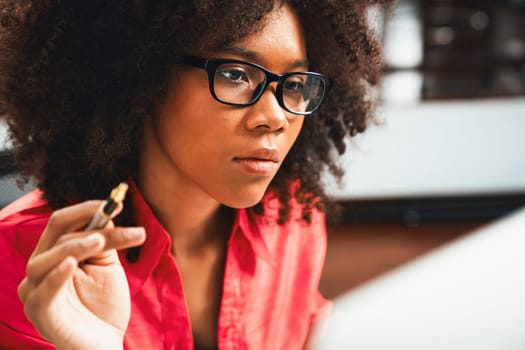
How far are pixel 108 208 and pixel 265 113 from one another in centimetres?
35

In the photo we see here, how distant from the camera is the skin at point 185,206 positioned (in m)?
0.67

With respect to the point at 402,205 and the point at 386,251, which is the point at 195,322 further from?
the point at 402,205

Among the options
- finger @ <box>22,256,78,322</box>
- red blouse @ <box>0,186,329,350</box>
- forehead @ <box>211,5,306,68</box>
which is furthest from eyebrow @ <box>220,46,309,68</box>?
finger @ <box>22,256,78,322</box>

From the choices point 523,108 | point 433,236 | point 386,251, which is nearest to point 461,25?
point 523,108

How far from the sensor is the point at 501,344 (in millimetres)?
452

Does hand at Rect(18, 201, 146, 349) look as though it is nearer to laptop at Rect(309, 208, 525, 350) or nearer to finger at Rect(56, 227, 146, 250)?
finger at Rect(56, 227, 146, 250)

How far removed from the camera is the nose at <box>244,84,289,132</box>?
35.6 inches

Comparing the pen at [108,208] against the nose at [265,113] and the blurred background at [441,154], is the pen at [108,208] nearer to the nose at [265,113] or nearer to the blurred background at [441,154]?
the nose at [265,113]

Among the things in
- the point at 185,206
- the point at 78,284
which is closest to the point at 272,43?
the point at 185,206

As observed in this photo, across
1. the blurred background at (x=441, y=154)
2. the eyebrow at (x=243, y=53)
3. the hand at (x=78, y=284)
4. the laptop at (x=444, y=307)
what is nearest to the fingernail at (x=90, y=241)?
the hand at (x=78, y=284)

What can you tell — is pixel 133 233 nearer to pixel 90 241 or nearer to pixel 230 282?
pixel 90 241

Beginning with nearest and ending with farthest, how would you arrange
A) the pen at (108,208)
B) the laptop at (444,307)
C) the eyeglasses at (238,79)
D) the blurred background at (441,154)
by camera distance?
the laptop at (444,307), the pen at (108,208), the eyeglasses at (238,79), the blurred background at (441,154)

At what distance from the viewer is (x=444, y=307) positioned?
458mm

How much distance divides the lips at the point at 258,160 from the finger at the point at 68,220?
1.00 feet
